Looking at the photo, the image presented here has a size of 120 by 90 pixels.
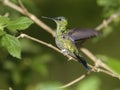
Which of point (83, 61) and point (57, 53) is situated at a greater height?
point (57, 53)

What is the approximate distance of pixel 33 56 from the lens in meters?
1.61

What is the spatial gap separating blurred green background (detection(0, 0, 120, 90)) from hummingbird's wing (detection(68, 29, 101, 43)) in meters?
0.10

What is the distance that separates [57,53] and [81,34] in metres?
1.80

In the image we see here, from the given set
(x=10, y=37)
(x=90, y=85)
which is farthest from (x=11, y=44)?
(x=90, y=85)

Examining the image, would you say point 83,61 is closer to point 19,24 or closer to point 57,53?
point 19,24

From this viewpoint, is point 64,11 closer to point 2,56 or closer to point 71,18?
point 71,18

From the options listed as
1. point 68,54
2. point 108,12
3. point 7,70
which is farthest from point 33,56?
point 68,54

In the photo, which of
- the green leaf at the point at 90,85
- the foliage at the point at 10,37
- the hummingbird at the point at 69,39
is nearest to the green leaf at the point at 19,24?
the foliage at the point at 10,37

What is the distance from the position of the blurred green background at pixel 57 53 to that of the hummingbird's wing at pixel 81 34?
0.10 metres

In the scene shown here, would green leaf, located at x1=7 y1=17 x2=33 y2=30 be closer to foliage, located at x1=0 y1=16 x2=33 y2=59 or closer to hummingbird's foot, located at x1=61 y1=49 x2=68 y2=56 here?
foliage, located at x1=0 y1=16 x2=33 y2=59

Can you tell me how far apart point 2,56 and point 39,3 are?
1663 mm

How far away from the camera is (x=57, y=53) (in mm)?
2609

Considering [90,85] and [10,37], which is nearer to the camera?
[90,85]

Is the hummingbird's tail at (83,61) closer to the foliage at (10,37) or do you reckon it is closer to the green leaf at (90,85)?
the foliage at (10,37)
